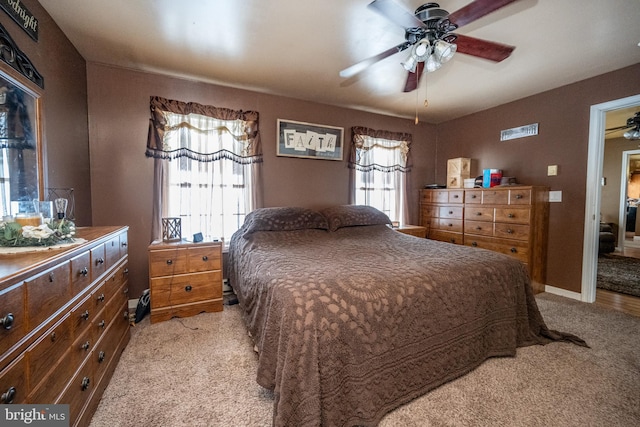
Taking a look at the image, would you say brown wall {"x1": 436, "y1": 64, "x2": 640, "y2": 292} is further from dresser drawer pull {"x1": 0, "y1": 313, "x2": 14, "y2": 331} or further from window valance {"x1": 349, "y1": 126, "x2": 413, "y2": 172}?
dresser drawer pull {"x1": 0, "y1": 313, "x2": 14, "y2": 331}

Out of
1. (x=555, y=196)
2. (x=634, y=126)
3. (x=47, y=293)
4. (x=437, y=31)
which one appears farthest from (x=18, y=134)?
(x=634, y=126)

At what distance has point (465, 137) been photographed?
394 centimetres

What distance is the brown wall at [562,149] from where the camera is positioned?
2691 millimetres

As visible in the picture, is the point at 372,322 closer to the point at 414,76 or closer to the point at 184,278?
the point at 184,278

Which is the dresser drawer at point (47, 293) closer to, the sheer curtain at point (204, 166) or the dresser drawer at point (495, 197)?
the sheer curtain at point (204, 166)

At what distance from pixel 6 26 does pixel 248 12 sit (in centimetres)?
130

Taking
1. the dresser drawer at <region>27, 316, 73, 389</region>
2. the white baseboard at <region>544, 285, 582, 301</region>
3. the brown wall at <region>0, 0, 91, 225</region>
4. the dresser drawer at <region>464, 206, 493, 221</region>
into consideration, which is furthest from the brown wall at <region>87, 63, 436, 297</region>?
the white baseboard at <region>544, 285, 582, 301</region>

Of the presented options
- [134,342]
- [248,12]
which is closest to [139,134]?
[248,12]

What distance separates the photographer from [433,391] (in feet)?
4.83

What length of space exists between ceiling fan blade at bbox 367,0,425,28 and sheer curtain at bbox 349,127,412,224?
2.12 m

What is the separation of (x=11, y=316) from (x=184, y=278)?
1629mm

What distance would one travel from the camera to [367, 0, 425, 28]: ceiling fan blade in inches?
50.9

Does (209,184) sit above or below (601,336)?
above

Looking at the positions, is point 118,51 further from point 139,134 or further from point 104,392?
point 104,392
